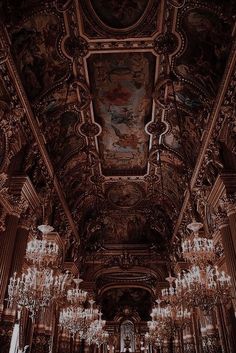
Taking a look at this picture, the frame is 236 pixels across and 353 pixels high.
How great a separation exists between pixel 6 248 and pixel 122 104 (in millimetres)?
6110

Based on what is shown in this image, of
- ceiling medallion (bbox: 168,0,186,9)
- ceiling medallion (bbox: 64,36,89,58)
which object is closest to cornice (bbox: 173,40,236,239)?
ceiling medallion (bbox: 168,0,186,9)

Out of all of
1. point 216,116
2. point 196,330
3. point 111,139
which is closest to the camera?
point 216,116

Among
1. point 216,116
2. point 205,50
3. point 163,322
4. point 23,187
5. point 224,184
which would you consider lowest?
point 163,322

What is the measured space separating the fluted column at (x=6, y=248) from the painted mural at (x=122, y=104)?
5001 mm

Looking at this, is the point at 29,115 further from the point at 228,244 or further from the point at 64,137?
the point at 228,244

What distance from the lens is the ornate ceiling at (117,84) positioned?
841 centimetres

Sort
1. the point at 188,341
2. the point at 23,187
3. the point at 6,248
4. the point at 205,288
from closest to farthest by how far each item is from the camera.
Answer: the point at 205,288 → the point at 6,248 → the point at 23,187 → the point at 188,341

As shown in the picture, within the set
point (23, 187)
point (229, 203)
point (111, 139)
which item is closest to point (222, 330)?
point (229, 203)

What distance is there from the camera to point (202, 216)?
12.4 m

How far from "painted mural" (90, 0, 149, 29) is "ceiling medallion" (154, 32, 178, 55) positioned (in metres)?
0.82

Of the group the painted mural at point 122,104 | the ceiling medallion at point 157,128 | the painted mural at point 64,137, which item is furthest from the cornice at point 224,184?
the painted mural at point 64,137

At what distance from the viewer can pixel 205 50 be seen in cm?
902

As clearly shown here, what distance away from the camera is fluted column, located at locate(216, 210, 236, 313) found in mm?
8740

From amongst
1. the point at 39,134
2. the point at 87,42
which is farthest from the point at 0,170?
the point at 87,42
